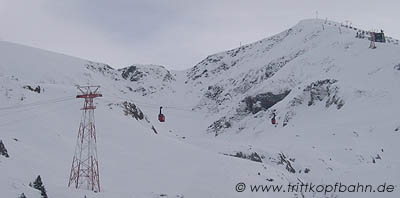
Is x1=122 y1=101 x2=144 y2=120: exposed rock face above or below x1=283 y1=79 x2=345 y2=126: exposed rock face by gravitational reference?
below

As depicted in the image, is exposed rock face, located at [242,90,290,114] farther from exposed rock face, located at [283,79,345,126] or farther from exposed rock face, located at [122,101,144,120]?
exposed rock face, located at [122,101,144,120]

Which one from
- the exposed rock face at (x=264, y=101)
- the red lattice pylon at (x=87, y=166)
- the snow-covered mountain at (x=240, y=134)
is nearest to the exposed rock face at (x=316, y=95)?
the snow-covered mountain at (x=240, y=134)

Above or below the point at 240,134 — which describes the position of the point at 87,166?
above

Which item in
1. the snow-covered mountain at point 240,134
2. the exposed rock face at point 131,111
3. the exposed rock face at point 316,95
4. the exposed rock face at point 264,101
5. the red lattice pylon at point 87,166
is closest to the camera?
the red lattice pylon at point 87,166

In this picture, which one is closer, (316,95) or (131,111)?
(131,111)

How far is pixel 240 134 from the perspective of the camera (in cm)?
5641

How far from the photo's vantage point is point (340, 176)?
21531mm

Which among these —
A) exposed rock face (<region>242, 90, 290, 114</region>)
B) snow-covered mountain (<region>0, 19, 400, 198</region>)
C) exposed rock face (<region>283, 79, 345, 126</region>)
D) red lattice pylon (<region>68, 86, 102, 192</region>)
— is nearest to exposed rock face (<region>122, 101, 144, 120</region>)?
snow-covered mountain (<region>0, 19, 400, 198</region>)

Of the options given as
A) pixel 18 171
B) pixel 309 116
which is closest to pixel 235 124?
pixel 309 116

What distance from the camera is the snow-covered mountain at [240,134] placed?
22.2 meters

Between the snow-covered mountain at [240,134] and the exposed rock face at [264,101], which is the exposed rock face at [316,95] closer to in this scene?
the snow-covered mountain at [240,134]

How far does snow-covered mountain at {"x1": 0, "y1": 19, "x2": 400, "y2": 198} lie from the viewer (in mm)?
22188

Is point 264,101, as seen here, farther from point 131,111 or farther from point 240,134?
point 131,111

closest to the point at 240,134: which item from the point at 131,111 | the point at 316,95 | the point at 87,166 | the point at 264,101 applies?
the point at 264,101
